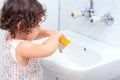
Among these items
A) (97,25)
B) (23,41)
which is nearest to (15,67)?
(23,41)

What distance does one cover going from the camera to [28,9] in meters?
1.08

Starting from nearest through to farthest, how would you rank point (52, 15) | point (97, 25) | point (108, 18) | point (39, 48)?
1. point (39, 48)
2. point (108, 18)
3. point (97, 25)
4. point (52, 15)

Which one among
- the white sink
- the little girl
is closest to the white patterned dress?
the little girl

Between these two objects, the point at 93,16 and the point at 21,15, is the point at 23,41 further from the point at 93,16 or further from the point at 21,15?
the point at 93,16

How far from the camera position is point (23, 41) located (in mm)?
1119

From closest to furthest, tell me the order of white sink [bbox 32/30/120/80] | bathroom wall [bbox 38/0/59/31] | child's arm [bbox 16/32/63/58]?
child's arm [bbox 16/32/63/58], white sink [bbox 32/30/120/80], bathroom wall [bbox 38/0/59/31]

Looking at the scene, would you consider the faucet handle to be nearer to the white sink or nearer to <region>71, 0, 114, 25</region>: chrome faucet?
<region>71, 0, 114, 25</region>: chrome faucet

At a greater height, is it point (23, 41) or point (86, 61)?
point (23, 41)

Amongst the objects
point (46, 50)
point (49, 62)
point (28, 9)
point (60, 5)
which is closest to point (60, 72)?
point (49, 62)

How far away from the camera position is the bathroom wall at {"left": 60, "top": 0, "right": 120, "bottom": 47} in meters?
1.32

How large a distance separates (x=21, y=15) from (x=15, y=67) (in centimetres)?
24

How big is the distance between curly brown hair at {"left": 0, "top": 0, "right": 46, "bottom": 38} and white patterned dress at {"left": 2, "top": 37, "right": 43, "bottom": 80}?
0.07 meters

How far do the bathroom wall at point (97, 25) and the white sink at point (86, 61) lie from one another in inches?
1.4

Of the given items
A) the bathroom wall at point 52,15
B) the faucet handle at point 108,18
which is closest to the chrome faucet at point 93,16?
the faucet handle at point 108,18
